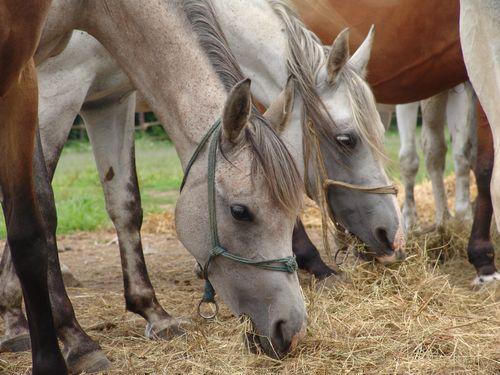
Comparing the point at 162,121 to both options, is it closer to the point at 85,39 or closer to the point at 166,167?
the point at 85,39

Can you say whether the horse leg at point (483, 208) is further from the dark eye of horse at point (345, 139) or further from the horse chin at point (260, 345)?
the horse chin at point (260, 345)

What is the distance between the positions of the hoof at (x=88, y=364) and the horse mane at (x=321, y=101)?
4.68 feet

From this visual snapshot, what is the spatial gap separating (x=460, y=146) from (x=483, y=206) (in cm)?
211

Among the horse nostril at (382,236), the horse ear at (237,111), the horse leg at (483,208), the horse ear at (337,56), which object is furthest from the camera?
the horse leg at (483,208)

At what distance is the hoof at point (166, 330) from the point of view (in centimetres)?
396

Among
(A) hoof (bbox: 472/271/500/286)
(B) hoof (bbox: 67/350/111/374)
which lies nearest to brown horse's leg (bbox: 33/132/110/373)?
(B) hoof (bbox: 67/350/111/374)

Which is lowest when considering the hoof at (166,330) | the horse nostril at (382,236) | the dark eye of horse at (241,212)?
the hoof at (166,330)

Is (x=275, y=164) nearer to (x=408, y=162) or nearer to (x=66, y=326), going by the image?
(x=66, y=326)

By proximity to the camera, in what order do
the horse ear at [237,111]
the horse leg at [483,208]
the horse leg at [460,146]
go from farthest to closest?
1. the horse leg at [460,146]
2. the horse leg at [483,208]
3. the horse ear at [237,111]

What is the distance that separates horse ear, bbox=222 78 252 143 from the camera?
2865mm

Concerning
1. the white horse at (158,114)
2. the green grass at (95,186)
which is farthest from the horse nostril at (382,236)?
the green grass at (95,186)

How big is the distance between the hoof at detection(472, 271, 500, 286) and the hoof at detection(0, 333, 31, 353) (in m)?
2.38

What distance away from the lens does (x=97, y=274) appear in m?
5.85

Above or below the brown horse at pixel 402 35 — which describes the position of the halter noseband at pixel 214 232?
below
